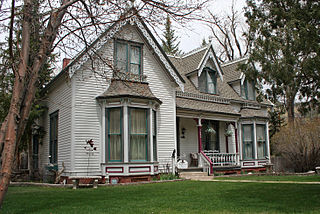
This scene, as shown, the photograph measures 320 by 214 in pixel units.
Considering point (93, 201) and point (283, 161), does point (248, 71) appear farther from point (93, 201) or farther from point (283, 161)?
point (283, 161)

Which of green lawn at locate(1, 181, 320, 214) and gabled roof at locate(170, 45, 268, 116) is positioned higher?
gabled roof at locate(170, 45, 268, 116)

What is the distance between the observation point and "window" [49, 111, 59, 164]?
61.2ft

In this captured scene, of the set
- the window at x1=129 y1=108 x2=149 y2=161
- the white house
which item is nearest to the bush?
the white house

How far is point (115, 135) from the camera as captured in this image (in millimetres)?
16453

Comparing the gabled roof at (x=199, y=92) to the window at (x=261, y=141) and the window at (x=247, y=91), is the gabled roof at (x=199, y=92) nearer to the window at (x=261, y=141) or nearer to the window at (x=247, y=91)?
the window at (x=247, y=91)

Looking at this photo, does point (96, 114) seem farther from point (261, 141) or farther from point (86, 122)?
point (261, 141)

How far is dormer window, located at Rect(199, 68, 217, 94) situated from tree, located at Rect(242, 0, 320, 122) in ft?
28.5

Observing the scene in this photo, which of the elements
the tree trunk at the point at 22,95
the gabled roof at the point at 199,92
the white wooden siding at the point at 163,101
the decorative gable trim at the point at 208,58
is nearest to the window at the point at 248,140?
the gabled roof at the point at 199,92

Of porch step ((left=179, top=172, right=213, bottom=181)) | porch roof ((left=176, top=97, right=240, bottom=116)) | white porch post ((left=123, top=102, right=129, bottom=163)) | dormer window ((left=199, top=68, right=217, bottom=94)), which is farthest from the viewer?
dormer window ((left=199, top=68, right=217, bottom=94))

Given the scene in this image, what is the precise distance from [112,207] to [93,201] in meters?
1.45

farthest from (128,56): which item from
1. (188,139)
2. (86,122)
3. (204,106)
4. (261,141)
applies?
(261,141)

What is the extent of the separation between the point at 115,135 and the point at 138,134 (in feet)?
3.66

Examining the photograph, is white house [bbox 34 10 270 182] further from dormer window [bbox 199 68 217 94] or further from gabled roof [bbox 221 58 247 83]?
gabled roof [bbox 221 58 247 83]

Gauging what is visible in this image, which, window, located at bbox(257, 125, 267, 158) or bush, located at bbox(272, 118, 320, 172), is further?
window, located at bbox(257, 125, 267, 158)
